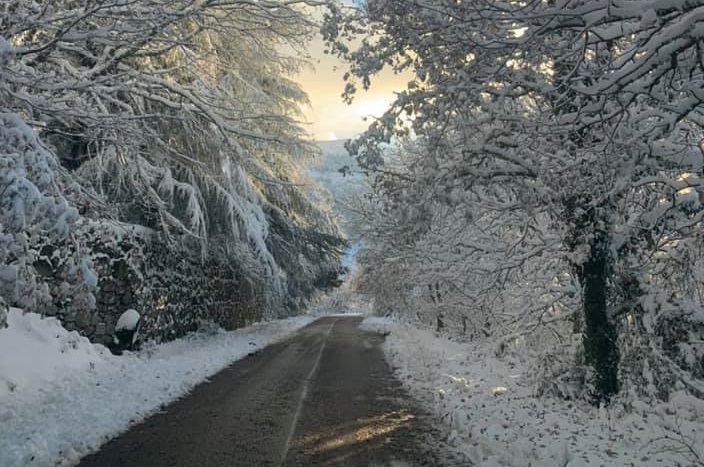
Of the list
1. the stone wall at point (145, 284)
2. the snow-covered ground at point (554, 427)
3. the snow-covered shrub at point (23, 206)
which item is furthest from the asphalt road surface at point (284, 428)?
the stone wall at point (145, 284)

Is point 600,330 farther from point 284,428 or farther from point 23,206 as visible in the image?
point 23,206

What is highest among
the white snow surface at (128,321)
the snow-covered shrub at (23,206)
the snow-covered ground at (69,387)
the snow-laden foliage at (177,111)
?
the snow-laden foliage at (177,111)

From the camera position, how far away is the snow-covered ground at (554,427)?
5879 millimetres

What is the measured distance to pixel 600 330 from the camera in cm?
809

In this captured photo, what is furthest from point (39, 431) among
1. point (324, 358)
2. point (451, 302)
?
point (451, 302)

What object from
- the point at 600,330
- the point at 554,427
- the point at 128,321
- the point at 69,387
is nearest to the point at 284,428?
the point at 554,427

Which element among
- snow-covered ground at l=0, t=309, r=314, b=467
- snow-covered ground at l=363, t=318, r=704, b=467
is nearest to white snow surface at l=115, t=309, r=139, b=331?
snow-covered ground at l=0, t=309, r=314, b=467

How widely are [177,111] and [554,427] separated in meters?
9.57

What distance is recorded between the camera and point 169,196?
15.4m

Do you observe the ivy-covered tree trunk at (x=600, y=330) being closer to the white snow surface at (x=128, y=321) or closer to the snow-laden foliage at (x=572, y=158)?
the snow-laden foliage at (x=572, y=158)

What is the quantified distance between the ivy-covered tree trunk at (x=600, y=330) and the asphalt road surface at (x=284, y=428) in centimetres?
262

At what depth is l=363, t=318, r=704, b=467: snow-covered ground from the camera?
5.88m

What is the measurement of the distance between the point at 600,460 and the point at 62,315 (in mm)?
10913

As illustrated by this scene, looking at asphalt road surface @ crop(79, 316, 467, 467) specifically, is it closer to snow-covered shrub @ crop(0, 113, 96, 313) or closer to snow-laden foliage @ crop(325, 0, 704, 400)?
snow-covered shrub @ crop(0, 113, 96, 313)
